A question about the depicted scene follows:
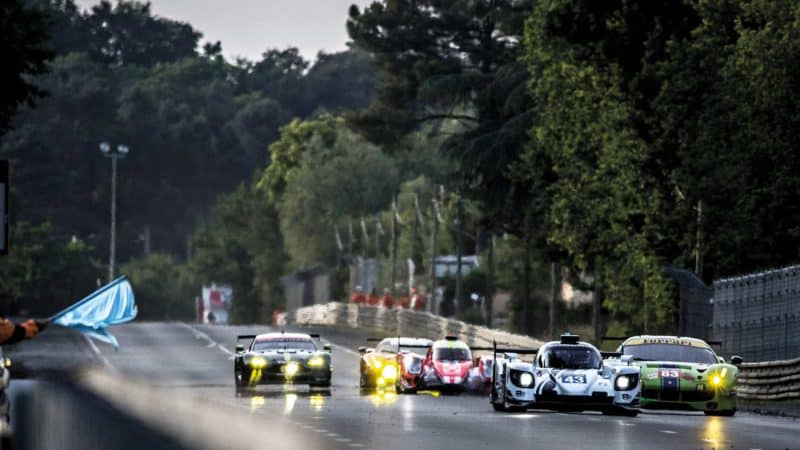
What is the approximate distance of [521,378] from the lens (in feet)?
120

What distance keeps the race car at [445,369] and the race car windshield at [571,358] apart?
425 inches

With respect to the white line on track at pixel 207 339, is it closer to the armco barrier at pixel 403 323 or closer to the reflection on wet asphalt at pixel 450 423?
the armco barrier at pixel 403 323

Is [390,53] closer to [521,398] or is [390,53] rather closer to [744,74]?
[744,74]

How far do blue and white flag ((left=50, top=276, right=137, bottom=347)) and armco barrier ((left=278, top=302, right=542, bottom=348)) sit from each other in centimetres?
3790

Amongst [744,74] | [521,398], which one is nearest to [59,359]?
[744,74]

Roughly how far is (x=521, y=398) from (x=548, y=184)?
143ft

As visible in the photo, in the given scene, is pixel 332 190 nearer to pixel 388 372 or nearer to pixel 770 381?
pixel 388 372

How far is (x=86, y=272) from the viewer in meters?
170

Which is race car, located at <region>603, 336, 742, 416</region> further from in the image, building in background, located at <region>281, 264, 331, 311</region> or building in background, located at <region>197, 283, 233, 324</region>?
building in background, located at <region>197, 283, 233, 324</region>

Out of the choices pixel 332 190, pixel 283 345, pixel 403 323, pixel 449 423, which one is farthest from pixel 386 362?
pixel 332 190

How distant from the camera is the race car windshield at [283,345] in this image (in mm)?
49438

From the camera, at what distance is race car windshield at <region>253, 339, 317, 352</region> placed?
162ft

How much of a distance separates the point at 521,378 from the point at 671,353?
11.4ft

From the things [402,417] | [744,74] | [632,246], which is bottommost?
[402,417]
